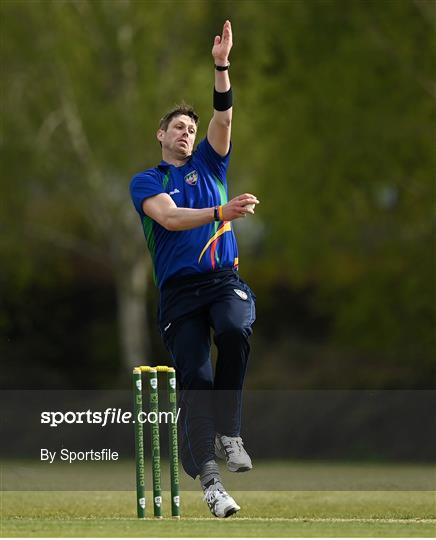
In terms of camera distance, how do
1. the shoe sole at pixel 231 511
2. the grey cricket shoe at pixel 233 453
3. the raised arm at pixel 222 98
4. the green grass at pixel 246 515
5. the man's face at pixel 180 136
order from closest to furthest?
the green grass at pixel 246 515 < the shoe sole at pixel 231 511 < the grey cricket shoe at pixel 233 453 < the raised arm at pixel 222 98 < the man's face at pixel 180 136

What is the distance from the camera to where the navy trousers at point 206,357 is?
23.4 feet

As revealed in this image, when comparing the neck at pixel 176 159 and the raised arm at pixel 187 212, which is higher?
the neck at pixel 176 159

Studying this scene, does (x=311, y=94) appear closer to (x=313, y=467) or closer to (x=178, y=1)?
(x=178, y=1)

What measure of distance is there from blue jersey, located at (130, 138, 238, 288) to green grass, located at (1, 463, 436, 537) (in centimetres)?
105

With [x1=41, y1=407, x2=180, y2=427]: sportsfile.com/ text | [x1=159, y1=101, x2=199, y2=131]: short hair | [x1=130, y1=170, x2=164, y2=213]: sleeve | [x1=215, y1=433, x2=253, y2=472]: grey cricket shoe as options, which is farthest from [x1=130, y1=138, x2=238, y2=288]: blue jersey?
[x1=215, y1=433, x2=253, y2=472]: grey cricket shoe

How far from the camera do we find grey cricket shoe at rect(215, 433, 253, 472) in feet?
23.2

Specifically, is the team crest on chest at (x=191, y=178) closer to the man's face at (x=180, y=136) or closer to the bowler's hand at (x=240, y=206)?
the man's face at (x=180, y=136)

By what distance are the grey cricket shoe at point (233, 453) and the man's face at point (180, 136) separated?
135 cm

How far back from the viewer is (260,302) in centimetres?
2302

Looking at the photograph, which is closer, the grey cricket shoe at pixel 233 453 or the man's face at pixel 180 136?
the grey cricket shoe at pixel 233 453

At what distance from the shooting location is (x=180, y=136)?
7336 millimetres

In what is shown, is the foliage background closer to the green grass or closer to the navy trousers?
the green grass

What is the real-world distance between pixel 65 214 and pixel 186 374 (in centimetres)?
1645

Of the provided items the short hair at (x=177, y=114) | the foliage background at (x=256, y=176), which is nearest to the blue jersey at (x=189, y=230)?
the short hair at (x=177, y=114)
